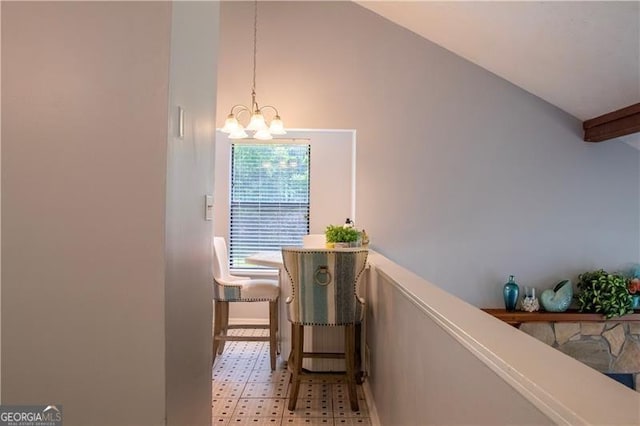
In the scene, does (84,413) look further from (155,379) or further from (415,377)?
(415,377)

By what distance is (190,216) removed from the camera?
1.46 m

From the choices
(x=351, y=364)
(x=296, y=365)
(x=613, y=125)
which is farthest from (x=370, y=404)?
(x=613, y=125)

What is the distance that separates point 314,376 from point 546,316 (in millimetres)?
2471

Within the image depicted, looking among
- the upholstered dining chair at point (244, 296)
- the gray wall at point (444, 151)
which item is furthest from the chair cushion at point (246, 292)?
the gray wall at point (444, 151)

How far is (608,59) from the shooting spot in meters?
2.81

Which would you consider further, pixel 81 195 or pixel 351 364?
pixel 351 364

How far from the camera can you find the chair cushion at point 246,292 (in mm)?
2967

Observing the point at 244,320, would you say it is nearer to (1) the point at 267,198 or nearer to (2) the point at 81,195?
(1) the point at 267,198

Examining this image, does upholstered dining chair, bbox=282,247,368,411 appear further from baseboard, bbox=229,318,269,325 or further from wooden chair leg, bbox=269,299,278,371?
baseboard, bbox=229,318,269,325

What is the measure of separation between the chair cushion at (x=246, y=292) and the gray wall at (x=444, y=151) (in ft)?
4.04

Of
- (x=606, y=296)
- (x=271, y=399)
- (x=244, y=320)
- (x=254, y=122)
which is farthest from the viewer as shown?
(x=244, y=320)

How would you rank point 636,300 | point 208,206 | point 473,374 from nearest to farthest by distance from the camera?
point 473,374 < point 208,206 < point 636,300

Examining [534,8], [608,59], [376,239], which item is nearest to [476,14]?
[534,8]

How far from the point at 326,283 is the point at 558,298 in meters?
2.62
